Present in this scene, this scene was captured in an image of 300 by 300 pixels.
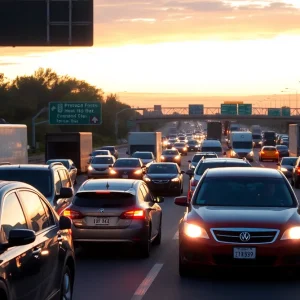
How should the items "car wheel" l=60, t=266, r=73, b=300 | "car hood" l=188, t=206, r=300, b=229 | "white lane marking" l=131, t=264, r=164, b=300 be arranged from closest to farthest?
"car wheel" l=60, t=266, r=73, b=300 < "white lane marking" l=131, t=264, r=164, b=300 < "car hood" l=188, t=206, r=300, b=229

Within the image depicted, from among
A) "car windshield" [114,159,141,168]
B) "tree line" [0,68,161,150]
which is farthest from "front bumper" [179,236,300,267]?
"tree line" [0,68,161,150]

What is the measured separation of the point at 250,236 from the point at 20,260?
18.1 feet

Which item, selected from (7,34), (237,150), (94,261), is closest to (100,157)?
(7,34)

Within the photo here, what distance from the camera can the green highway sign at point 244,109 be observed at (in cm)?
13190

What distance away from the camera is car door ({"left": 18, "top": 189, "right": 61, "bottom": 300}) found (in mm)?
8469

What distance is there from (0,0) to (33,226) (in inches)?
1032

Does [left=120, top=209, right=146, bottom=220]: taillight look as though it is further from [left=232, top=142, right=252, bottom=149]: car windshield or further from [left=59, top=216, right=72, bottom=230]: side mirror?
[left=232, top=142, right=252, bottom=149]: car windshield

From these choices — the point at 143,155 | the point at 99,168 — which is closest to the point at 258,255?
the point at 99,168

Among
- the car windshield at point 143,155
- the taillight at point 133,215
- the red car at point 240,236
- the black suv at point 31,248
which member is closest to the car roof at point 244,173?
the red car at point 240,236

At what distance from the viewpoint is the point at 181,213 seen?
86.7ft

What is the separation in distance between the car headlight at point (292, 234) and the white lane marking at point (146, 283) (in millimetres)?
2045

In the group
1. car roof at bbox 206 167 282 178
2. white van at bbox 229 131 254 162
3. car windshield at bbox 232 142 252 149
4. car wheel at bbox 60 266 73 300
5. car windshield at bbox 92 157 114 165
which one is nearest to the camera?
car wheel at bbox 60 266 73 300

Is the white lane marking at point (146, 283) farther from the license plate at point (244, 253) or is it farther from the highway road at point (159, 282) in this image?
→ the license plate at point (244, 253)

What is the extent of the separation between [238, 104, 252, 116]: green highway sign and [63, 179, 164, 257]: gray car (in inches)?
4601
